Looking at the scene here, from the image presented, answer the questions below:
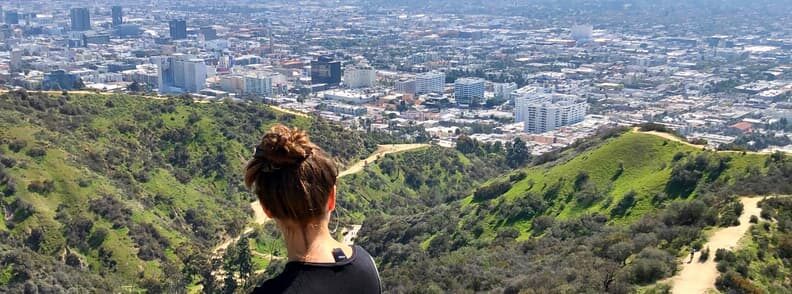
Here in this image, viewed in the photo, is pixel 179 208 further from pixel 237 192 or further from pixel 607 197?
pixel 607 197

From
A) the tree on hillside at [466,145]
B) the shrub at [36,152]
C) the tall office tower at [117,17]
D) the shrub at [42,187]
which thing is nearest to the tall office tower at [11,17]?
the tall office tower at [117,17]

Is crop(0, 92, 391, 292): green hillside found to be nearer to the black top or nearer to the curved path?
the curved path

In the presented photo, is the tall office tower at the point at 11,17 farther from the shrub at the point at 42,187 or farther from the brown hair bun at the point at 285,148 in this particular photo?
the brown hair bun at the point at 285,148

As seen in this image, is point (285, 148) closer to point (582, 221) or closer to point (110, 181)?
point (582, 221)

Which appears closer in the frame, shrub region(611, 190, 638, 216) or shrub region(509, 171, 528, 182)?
shrub region(611, 190, 638, 216)

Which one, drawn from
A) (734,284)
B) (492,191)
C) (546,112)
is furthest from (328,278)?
(546,112)

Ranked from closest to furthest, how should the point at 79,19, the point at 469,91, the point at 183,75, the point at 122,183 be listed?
the point at 122,183 < the point at 469,91 < the point at 183,75 < the point at 79,19

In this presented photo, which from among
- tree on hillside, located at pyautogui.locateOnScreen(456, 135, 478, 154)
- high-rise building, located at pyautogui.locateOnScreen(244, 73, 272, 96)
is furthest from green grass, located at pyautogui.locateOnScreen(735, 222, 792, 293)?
high-rise building, located at pyautogui.locateOnScreen(244, 73, 272, 96)
